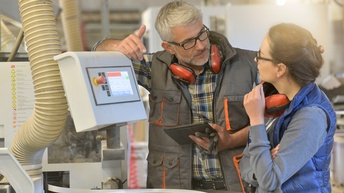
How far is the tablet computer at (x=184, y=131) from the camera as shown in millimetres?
2098

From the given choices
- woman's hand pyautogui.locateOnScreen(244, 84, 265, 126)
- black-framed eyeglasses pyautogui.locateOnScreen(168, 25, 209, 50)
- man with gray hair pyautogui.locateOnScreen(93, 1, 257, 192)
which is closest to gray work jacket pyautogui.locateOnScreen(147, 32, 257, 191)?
man with gray hair pyautogui.locateOnScreen(93, 1, 257, 192)

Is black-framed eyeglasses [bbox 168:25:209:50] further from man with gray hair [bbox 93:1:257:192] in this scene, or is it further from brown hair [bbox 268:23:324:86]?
brown hair [bbox 268:23:324:86]

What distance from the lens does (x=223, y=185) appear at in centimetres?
226

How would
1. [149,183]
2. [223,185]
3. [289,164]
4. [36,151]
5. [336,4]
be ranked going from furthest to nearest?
1. [336,4]
2. [149,183]
3. [223,185]
4. [36,151]
5. [289,164]

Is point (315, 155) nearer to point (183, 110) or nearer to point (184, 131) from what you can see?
point (184, 131)

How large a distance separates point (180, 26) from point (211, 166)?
60cm

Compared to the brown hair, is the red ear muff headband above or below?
below

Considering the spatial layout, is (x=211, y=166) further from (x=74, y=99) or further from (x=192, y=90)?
(x=74, y=99)

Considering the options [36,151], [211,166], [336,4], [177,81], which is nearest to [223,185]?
[211,166]

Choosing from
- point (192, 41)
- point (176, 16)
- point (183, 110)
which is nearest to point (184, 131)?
point (183, 110)

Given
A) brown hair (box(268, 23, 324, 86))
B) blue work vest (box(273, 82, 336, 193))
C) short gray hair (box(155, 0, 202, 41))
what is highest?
short gray hair (box(155, 0, 202, 41))

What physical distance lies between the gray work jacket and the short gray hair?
0.46ft

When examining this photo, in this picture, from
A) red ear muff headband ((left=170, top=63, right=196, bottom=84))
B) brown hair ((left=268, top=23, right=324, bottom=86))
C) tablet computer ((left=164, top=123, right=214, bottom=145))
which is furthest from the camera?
red ear muff headband ((left=170, top=63, right=196, bottom=84))

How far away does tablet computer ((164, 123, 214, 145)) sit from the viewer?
2.10 meters
